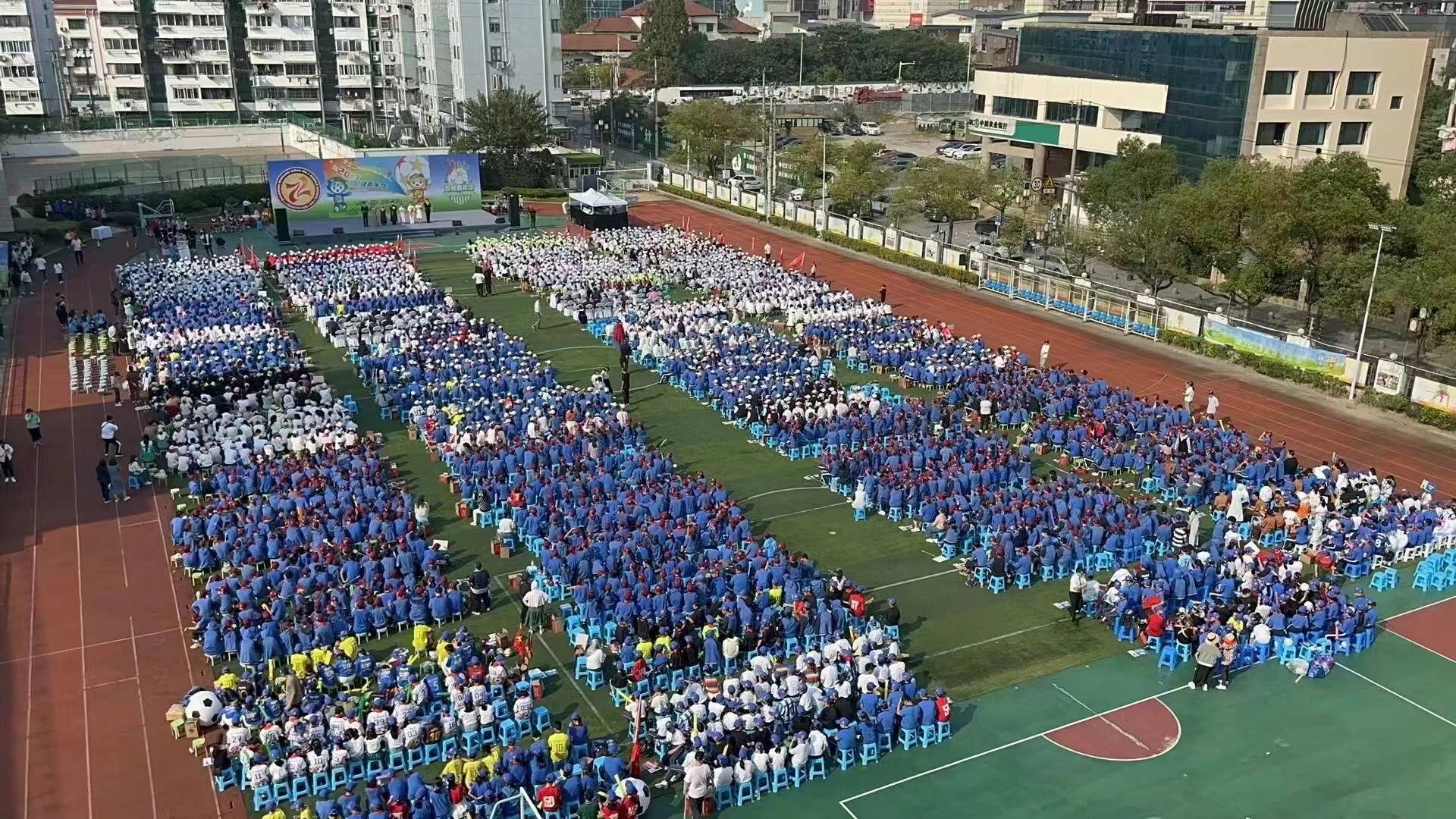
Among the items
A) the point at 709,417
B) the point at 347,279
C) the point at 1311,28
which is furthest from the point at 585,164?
the point at 709,417

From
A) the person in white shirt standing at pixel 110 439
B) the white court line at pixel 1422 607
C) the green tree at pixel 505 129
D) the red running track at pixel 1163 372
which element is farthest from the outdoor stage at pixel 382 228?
the white court line at pixel 1422 607

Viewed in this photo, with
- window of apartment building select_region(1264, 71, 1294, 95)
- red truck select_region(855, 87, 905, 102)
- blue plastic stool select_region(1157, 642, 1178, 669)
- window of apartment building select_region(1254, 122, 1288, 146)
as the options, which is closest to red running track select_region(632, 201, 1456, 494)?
blue plastic stool select_region(1157, 642, 1178, 669)

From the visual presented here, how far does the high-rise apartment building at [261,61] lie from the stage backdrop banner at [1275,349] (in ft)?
199

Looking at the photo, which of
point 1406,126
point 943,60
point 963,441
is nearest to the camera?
point 963,441

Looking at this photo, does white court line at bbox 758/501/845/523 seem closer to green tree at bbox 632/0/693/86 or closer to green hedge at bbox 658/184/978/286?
green hedge at bbox 658/184/978/286

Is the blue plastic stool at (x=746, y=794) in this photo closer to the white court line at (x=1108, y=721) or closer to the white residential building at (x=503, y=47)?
the white court line at (x=1108, y=721)

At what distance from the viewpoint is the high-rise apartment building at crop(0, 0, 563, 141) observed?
85.4 meters

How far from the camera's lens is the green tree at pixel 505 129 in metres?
68.4

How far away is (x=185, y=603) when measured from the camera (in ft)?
67.8

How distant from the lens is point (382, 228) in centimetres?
5459

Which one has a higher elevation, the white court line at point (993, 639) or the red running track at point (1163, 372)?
the red running track at point (1163, 372)

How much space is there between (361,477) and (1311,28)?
57397 mm

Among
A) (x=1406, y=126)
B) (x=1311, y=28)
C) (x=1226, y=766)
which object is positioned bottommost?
(x=1226, y=766)

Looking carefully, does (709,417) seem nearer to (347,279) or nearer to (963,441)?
(963,441)
